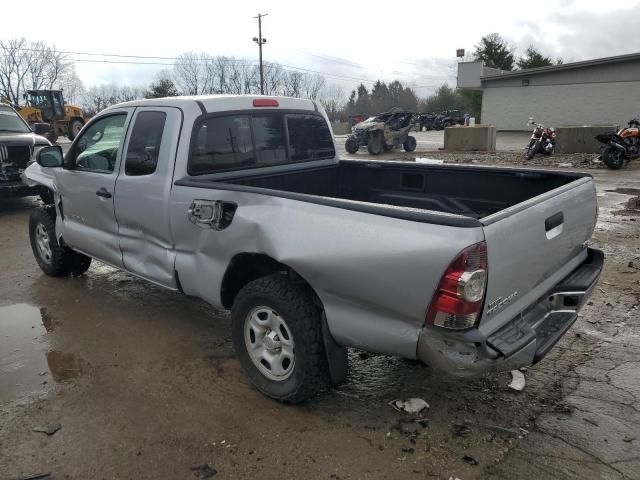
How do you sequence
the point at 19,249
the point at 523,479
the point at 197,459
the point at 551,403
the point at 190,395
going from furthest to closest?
the point at 19,249
the point at 190,395
the point at 551,403
the point at 197,459
the point at 523,479

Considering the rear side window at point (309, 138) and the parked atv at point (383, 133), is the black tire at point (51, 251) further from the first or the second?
the parked atv at point (383, 133)

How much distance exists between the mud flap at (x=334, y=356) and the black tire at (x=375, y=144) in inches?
688

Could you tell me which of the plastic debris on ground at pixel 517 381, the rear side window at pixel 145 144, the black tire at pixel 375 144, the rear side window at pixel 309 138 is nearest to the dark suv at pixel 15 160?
the rear side window at pixel 145 144

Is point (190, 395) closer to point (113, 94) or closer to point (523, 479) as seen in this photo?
point (523, 479)

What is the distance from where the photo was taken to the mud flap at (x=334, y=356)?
2.85 metres

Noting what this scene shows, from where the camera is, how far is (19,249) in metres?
7.08

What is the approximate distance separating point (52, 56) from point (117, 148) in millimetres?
79580

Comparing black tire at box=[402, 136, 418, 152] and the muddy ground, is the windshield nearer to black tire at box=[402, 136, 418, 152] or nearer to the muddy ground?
the muddy ground

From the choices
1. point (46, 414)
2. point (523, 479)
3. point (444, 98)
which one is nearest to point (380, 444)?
point (523, 479)

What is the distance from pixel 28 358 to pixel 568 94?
33017 mm

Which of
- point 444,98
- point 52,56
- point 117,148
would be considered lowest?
point 117,148

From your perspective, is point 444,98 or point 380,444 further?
point 444,98

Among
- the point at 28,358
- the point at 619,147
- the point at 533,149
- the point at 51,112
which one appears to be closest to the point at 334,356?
Result: the point at 28,358

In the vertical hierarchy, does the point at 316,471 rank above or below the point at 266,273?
below
